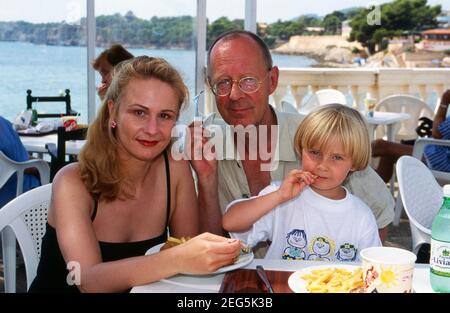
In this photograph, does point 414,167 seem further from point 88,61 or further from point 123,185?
point 88,61

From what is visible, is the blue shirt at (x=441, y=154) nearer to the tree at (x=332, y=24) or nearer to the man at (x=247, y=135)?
the man at (x=247, y=135)

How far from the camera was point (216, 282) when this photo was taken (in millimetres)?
1418

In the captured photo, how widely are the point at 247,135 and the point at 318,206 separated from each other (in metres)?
0.52

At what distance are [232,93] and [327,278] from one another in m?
0.98

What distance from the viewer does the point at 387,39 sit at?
734 inches

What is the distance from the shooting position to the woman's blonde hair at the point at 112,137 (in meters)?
1.72

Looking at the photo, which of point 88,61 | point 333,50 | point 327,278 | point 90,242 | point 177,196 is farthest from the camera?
point 333,50

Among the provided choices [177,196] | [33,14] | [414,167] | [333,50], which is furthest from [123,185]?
[333,50]

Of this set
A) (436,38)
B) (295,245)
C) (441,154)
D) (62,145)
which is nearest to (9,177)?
(62,145)

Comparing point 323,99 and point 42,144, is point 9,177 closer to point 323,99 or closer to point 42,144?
point 42,144

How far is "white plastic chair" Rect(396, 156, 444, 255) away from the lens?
2414mm

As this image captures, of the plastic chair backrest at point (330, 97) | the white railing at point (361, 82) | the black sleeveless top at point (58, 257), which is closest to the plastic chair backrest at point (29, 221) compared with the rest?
the black sleeveless top at point (58, 257)

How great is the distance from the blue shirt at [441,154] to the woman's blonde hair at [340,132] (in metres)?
2.74
